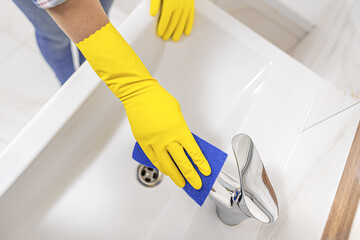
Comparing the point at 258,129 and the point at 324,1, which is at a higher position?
the point at 324,1

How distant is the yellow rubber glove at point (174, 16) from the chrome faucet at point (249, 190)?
0.39 metres

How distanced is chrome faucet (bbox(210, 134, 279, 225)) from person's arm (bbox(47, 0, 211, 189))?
5 cm

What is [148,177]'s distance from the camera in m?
0.71

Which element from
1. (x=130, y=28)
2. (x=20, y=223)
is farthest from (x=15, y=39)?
(x=20, y=223)

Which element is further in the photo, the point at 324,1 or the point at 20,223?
the point at 324,1

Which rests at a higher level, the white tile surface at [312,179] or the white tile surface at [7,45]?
the white tile surface at [7,45]

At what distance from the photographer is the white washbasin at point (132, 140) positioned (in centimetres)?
55

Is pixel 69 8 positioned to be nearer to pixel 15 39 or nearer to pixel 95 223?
pixel 95 223

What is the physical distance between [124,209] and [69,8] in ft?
1.42

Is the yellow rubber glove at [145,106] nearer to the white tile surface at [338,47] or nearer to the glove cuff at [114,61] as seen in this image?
the glove cuff at [114,61]

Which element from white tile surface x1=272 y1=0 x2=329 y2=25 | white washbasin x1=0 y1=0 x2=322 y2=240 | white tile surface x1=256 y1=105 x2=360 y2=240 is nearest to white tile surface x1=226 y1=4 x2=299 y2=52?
white tile surface x1=272 y1=0 x2=329 y2=25

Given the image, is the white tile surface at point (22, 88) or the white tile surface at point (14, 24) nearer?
the white tile surface at point (22, 88)

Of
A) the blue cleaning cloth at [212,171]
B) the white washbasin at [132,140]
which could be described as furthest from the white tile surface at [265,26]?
the blue cleaning cloth at [212,171]

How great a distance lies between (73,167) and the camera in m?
0.66
